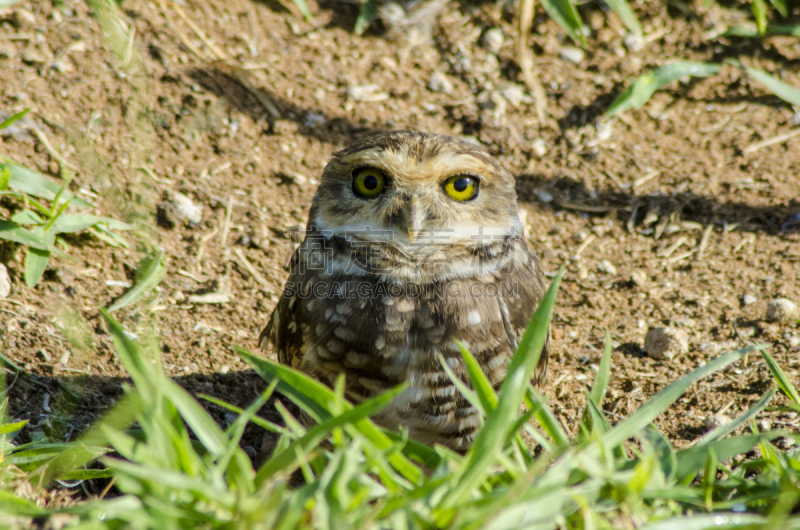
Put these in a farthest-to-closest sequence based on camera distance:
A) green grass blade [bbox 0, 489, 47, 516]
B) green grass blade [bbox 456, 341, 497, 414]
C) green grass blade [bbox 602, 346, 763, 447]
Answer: green grass blade [bbox 456, 341, 497, 414] < green grass blade [bbox 602, 346, 763, 447] < green grass blade [bbox 0, 489, 47, 516]

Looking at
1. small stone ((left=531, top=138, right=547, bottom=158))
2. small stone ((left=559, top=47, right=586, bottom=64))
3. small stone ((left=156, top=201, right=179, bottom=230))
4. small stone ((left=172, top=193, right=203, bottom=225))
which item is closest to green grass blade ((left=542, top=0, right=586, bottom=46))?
small stone ((left=559, top=47, right=586, bottom=64))

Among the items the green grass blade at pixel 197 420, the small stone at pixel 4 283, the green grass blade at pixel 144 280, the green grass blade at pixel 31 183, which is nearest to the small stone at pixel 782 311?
the green grass blade at pixel 197 420

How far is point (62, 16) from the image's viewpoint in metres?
3.93

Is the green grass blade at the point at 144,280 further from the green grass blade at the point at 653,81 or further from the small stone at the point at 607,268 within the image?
the green grass blade at the point at 653,81

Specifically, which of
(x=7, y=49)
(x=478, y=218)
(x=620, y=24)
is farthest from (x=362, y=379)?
(x=620, y=24)

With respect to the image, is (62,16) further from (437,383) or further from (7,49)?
(437,383)

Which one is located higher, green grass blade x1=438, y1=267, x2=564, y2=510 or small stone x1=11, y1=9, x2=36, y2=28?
small stone x1=11, y1=9, x2=36, y2=28

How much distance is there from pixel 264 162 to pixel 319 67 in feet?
2.63

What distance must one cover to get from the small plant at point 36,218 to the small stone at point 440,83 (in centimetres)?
215

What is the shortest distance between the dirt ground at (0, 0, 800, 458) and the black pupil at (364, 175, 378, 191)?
903 mm

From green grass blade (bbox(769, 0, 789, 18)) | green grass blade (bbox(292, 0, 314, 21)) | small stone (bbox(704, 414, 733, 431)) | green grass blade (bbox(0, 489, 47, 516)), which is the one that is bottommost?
green grass blade (bbox(0, 489, 47, 516))

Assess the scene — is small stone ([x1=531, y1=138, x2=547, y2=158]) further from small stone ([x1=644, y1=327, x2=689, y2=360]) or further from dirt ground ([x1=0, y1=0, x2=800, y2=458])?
small stone ([x1=644, y1=327, x2=689, y2=360])

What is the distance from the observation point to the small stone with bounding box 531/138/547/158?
4148 millimetres

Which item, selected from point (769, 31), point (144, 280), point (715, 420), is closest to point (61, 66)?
point (144, 280)
